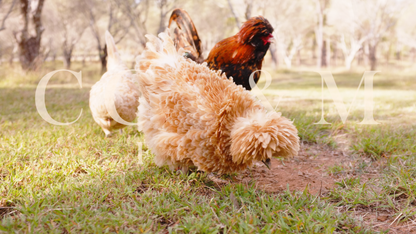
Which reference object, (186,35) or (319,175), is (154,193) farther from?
(186,35)

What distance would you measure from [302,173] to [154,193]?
1.56m

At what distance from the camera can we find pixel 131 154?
3.10 m

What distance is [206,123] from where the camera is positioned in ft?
6.99

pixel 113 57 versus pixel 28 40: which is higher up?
pixel 28 40

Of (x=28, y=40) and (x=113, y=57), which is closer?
(x=113, y=57)

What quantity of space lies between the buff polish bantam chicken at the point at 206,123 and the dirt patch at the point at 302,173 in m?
0.51

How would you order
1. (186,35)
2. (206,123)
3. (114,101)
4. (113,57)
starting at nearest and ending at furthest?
(206,123) → (114,101) → (113,57) → (186,35)

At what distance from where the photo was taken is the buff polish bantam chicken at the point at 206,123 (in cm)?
194

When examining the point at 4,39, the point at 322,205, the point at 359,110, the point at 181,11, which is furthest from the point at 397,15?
the point at 4,39

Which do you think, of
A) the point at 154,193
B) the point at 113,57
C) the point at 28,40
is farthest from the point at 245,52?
the point at 28,40

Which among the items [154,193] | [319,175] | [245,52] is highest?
[245,52]

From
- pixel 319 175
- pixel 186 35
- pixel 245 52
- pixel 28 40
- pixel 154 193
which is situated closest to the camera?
pixel 154 193

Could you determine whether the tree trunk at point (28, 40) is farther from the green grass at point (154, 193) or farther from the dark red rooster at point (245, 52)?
the dark red rooster at point (245, 52)

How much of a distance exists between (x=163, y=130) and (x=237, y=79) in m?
1.66
